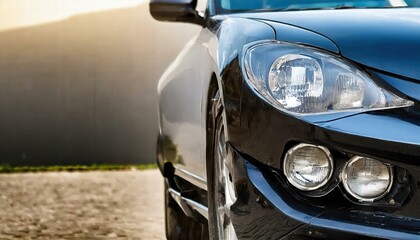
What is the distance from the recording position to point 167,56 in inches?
649

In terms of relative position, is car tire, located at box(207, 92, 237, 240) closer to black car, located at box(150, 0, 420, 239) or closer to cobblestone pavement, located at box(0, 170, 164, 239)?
black car, located at box(150, 0, 420, 239)

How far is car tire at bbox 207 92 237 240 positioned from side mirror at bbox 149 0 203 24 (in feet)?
3.34

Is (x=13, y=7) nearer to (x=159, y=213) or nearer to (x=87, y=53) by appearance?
(x=87, y=53)

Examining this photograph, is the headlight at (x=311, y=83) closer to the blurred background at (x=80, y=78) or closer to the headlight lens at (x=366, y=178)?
the headlight lens at (x=366, y=178)

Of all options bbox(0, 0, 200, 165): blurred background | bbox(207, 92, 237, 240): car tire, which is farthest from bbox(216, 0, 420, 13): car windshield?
bbox(0, 0, 200, 165): blurred background

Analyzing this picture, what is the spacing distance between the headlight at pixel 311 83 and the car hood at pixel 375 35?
54 millimetres

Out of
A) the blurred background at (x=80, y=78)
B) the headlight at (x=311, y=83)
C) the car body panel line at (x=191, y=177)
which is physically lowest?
the blurred background at (x=80, y=78)

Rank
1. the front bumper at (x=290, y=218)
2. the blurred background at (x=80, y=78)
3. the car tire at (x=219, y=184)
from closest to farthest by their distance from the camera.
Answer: the front bumper at (x=290, y=218)
the car tire at (x=219, y=184)
the blurred background at (x=80, y=78)

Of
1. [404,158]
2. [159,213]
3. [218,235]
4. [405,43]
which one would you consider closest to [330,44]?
[405,43]

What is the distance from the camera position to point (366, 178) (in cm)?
Answer: 324

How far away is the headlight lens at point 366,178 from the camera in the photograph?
→ 3205 mm

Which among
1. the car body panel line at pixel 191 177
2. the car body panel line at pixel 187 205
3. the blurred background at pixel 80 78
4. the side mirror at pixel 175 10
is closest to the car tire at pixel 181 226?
the car body panel line at pixel 187 205

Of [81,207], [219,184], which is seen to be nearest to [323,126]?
[219,184]

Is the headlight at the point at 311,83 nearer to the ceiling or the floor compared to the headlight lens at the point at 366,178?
nearer to the ceiling
